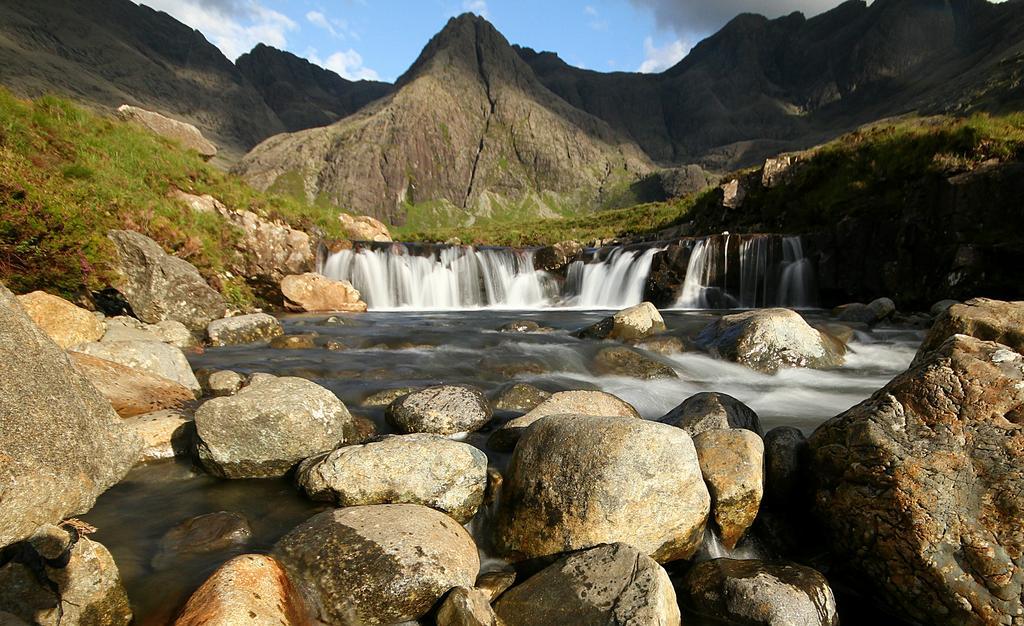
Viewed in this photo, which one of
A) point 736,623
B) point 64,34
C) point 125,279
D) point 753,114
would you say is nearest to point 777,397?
point 736,623

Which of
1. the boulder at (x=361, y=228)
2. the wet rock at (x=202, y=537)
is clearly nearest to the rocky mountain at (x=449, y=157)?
the boulder at (x=361, y=228)

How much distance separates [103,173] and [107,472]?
1220 centimetres

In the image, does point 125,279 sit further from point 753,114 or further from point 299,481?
point 753,114

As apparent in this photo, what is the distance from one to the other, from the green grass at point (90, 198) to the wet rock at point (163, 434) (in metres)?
5.58

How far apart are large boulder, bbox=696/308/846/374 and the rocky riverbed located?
131 inches

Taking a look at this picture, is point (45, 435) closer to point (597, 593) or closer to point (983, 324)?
point (597, 593)

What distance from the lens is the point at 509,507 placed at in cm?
427

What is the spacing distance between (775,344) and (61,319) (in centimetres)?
1256

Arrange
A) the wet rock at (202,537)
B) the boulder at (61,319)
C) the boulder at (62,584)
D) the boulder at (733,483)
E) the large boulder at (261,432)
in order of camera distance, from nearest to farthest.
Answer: the boulder at (62,584), the wet rock at (202,537), the boulder at (733,483), the large boulder at (261,432), the boulder at (61,319)

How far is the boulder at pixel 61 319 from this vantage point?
6.86 meters

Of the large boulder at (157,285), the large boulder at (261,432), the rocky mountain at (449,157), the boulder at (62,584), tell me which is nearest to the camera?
the boulder at (62,584)

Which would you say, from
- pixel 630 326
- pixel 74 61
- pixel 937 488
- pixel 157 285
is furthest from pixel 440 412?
pixel 74 61

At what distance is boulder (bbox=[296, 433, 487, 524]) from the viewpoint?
170 inches

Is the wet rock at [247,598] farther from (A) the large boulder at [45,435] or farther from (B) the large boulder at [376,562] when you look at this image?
(A) the large boulder at [45,435]
